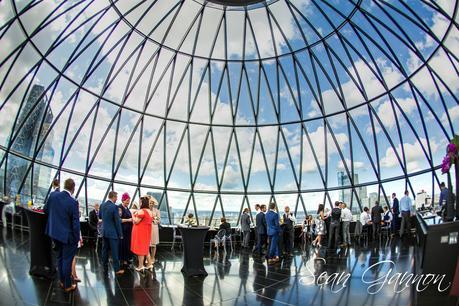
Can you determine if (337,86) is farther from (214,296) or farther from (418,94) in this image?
(214,296)

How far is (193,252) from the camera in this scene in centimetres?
1030

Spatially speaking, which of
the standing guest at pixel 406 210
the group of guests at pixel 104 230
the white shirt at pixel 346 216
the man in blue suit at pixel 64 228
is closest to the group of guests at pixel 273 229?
the white shirt at pixel 346 216

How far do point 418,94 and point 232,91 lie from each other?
12.1 meters

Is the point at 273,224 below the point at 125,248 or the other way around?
the other way around

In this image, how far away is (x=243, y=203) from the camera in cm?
2694

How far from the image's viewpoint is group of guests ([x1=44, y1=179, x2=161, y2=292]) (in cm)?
723

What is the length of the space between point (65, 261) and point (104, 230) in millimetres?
2277

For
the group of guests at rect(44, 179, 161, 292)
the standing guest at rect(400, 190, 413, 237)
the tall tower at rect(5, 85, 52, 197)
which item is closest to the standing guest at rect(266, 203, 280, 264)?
the group of guests at rect(44, 179, 161, 292)

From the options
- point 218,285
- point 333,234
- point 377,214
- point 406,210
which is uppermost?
point 406,210

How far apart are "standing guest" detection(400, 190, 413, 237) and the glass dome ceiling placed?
4.26m

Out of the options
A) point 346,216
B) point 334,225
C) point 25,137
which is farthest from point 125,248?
point 25,137

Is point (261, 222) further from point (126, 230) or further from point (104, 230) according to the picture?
point (104, 230)

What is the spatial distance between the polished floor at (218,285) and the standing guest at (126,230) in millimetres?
953
